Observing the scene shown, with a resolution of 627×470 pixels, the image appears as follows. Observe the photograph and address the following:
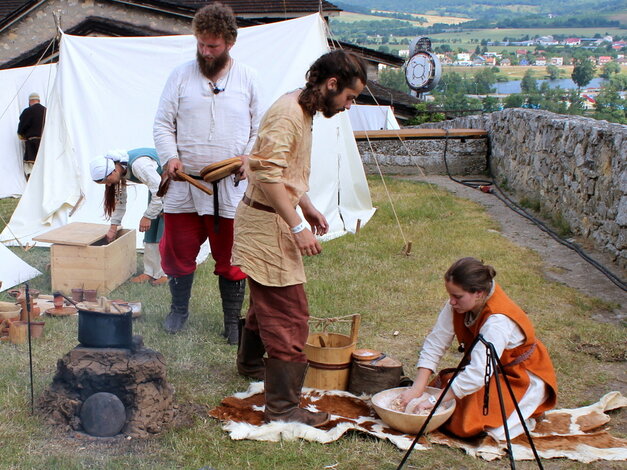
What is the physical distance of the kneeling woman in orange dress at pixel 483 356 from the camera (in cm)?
270

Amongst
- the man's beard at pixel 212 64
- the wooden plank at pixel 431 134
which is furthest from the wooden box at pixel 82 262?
the wooden plank at pixel 431 134

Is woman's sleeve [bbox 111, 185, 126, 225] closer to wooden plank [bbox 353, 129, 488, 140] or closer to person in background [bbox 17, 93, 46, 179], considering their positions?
person in background [bbox 17, 93, 46, 179]

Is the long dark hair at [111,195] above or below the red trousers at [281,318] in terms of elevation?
above

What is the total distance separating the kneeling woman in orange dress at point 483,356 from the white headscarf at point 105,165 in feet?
7.99

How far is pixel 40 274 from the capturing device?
207 inches

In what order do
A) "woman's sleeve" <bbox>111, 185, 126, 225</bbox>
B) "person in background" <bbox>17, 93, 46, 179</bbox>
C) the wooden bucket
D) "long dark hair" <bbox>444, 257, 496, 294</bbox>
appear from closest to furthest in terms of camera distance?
"long dark hair" <bbox>444, 257, 496, 294</bbox> → the wooden bucket → "woman's sleeve" <bbox>111, 185, 126, 225</bbox> → "person in background" <bbox>17, 93, 46, 179</bbox>

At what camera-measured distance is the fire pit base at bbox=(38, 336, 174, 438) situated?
108 inches

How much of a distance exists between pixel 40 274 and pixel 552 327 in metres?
3.66

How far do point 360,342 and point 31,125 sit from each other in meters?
7.48

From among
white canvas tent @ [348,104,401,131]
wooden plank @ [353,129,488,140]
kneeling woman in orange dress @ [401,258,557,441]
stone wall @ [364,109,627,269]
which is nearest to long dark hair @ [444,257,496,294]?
kneeling woman in orange dress @ [401,258,557,441]

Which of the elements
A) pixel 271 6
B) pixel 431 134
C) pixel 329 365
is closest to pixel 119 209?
pixel 329 365

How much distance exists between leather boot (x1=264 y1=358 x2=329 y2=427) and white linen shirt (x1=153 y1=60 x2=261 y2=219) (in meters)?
1.11

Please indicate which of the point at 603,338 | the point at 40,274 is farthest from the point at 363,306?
the point at 40,274

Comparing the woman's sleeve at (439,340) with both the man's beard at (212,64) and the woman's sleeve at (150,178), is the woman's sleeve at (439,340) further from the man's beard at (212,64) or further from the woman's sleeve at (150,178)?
the woman's sleeve at (150,178)
